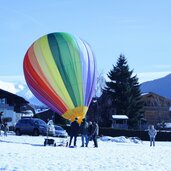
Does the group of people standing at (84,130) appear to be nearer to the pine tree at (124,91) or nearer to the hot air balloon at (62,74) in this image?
the hot air balloon at (62,74)

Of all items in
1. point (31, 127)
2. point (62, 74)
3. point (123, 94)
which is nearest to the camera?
point (62, 74)

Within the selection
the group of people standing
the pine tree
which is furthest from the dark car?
the pine tree

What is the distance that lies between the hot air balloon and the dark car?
13.9 meters

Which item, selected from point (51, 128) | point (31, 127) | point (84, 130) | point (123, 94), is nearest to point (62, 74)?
point (84, 130)

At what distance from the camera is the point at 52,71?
27047mm

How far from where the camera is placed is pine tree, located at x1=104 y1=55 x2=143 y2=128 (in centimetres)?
7062

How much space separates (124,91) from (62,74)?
1776 inches

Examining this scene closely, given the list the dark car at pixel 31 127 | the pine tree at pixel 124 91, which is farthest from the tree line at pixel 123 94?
the dark car at pixel 31 127

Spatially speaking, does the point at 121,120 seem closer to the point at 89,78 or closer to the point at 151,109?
the point at 151,109

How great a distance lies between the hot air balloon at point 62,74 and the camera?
27047 mm

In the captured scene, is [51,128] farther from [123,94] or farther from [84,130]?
[123,94]

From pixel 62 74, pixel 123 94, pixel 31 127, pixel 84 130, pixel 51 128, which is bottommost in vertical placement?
pixel 84 130

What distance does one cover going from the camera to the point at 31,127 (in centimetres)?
4175

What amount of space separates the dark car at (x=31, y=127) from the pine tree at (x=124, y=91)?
29.9 meters
